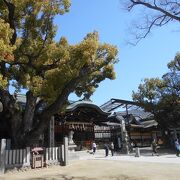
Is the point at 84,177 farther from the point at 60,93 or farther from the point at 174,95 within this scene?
the point at 174,95

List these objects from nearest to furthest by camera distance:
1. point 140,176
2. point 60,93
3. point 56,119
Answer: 1. point 140,176
2. point 60,93
3. point 56,119

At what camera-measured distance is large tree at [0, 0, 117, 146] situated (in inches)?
621

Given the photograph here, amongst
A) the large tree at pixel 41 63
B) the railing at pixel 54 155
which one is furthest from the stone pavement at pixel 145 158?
the large tree at pixel 41 63

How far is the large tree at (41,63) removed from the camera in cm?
1578

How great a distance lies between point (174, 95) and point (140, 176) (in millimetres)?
18697

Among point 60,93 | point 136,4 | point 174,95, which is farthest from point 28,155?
point 174,95

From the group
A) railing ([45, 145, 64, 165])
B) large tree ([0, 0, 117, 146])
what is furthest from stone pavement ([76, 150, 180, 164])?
large tree ([0, 0, 117, 146])

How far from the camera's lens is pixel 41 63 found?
17016mm

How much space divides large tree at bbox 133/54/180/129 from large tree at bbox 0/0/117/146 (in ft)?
45.4

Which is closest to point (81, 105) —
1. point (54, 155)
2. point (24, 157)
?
point (54, 155)

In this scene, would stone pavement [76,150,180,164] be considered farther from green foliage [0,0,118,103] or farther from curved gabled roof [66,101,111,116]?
green foliage [0,0,118,103]

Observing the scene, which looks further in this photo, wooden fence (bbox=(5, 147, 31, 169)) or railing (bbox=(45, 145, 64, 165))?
railing (bbox=(45, 145, 64, 165))

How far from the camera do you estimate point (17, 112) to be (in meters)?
16.8

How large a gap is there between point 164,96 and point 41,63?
17.3 m
